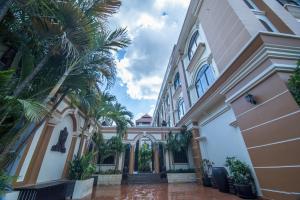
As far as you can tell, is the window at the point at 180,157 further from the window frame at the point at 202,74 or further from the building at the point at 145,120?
the building at the point at 145,120

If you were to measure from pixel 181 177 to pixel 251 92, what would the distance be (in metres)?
8.26

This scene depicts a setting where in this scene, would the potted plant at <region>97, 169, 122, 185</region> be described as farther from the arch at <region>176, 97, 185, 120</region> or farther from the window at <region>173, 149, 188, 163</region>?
the arch at <region>176, 97, 185, 120</region>

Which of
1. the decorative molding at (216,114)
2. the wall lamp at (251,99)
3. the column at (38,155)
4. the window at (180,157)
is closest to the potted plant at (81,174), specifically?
the column at (38,155)

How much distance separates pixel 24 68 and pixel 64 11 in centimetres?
153

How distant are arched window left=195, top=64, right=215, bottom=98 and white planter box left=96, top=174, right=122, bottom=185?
8.49 meters

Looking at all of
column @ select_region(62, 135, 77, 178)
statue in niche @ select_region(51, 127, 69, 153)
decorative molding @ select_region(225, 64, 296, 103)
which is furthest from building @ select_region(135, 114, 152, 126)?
decorative molding @ select_region(225, 64, 296, 103)

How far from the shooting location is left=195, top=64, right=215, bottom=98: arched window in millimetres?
8930

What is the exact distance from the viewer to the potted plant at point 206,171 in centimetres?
822

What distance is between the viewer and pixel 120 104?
10102 mm

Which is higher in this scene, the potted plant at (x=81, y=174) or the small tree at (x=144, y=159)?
the small tree at (x=144, y=159)

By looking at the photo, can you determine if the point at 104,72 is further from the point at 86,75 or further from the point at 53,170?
the point at 53,170

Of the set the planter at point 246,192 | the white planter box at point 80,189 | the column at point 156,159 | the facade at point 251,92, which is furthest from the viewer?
the column at point 156,159

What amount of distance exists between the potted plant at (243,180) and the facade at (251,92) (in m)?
0.21

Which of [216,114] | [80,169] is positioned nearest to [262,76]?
[216,114]
